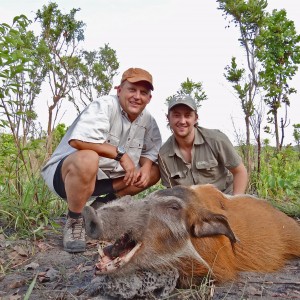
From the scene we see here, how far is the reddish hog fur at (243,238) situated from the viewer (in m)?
3.03

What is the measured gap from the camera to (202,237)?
3.03 metres

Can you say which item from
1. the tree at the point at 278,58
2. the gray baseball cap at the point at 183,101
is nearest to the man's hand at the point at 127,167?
the gray baseball cap at the point at 183,101

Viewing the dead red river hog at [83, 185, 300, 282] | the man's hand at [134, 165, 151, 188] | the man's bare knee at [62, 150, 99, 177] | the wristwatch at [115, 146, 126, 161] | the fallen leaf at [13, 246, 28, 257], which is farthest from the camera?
the man's hand at [134, 165, 151, 188]

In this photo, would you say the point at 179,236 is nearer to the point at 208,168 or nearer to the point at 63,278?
the point at 63,278

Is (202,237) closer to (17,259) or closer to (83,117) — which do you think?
(17,259)

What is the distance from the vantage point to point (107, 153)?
14.8 feet

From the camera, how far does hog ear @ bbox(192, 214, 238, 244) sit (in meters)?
3.00

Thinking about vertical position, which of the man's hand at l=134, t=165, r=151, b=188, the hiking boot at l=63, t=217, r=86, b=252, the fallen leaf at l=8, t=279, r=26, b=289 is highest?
the man's hand at l=134, t=165, r=151, b=188

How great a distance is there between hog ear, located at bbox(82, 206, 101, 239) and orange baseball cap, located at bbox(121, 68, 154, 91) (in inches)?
90.2

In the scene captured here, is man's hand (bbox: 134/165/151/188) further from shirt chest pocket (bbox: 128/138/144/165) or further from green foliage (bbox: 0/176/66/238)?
green foliage (bbox: 0/176/66/238)

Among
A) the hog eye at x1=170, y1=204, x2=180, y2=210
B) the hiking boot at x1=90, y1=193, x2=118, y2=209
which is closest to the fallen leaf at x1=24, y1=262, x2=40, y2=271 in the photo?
the hog eye at x1=170, y1=204, x2=180, y2=210

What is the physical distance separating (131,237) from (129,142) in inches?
87.2

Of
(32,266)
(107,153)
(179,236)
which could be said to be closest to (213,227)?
(179,236)

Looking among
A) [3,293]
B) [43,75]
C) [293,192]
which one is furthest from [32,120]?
[43,75]
